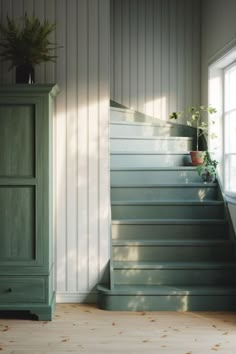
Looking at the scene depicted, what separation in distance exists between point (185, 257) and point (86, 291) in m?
0.99

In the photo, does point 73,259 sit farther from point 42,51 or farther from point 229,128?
point 229,128

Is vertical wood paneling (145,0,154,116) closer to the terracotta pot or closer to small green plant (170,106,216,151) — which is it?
small green plant (170,106,216,151)

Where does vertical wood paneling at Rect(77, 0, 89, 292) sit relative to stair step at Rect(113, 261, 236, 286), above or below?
above

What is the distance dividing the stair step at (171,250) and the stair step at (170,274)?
7.6 inches

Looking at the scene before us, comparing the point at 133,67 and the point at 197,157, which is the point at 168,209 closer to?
the point at 197,157

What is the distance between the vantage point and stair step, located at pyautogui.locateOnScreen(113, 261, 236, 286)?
462cm

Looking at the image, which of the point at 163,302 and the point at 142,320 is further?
the point at 163,302

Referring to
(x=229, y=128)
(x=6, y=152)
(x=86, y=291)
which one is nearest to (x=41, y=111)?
(x=6, y=152)

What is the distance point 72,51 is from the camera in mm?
4629

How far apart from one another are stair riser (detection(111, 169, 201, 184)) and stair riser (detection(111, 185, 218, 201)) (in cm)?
8

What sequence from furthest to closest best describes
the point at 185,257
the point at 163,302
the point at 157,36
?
the point at 157,36, the point at 185,257, the point at 163,302

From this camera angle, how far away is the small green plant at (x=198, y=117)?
19.0ft

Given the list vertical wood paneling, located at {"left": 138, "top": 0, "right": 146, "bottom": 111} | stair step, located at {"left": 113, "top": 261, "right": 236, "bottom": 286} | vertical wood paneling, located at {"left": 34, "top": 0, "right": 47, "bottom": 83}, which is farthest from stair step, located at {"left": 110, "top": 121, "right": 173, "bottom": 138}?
stair step, located at {"left": 113, "top": 261, "right": 236, "bottom": 286}

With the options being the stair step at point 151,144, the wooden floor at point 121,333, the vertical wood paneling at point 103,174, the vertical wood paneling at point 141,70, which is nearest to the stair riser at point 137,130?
the stair step at point 151,144
